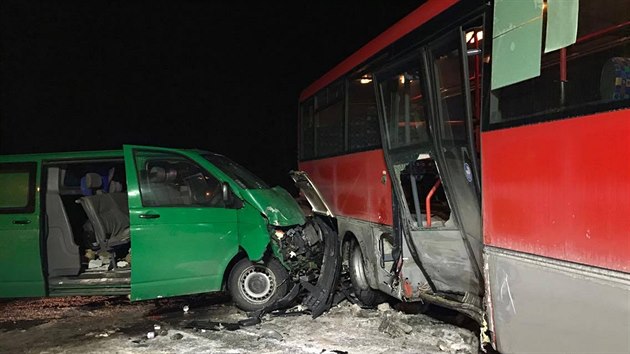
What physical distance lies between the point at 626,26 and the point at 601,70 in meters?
0.26

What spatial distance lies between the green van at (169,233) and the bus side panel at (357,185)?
70 centimetres

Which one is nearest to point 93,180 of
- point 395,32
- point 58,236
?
point 58,236

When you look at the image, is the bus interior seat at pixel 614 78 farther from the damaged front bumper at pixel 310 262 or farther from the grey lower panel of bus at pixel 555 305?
the damaged front bumper at pixel 310 262

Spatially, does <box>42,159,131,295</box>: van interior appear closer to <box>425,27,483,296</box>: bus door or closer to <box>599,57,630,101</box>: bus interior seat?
<box>425,27,483,296</box>: bus door

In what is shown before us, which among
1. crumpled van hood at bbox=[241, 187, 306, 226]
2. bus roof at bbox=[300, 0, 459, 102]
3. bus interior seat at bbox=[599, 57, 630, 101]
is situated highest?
bus roof at bbox=[300, 0, 459, 102]

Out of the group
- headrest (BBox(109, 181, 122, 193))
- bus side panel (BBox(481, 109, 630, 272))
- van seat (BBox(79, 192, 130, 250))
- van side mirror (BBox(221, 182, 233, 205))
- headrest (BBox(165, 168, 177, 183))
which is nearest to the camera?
bus side panel (BBox(481, 109, 630, 272))

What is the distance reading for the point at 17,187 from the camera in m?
6.23

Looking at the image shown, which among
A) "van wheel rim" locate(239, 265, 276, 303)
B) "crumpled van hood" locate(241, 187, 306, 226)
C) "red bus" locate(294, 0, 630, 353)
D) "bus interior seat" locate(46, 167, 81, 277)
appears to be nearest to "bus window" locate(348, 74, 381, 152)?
"red bus" locate(294, 0, 630, 353)

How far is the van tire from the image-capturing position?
19.9ft

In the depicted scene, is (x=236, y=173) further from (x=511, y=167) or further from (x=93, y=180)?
(x=511, y=167)

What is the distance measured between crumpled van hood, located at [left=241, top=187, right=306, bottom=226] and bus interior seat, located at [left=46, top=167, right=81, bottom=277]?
257 centimetres

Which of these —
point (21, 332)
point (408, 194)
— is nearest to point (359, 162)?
point (408, 194)

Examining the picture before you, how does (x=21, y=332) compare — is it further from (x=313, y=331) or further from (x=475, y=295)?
(x=475, y=295)

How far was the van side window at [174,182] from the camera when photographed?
598 centimetres
